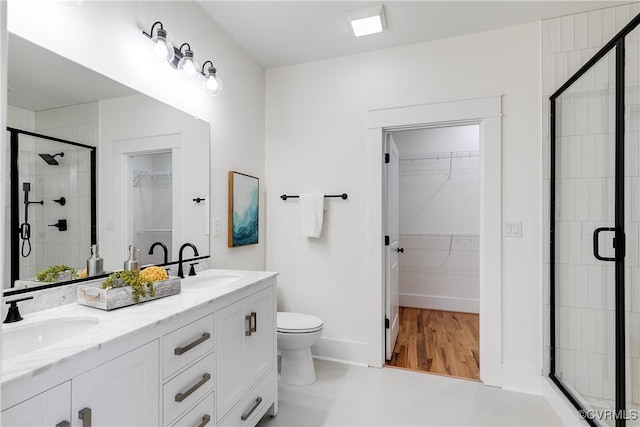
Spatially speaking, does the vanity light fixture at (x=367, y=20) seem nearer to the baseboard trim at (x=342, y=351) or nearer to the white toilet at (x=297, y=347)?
the white toilet at (x=297, y=347)

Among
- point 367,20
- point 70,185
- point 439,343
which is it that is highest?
point 367,20

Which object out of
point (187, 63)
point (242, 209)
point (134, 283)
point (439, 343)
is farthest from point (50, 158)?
point (439, 343)

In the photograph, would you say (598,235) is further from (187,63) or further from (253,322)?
(187,63)

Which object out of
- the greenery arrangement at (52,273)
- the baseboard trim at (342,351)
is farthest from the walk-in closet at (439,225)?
the greenery arrangement at (52,273)

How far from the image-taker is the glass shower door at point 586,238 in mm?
1647

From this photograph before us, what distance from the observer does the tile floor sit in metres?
1.93

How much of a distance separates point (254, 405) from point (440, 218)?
3106mm

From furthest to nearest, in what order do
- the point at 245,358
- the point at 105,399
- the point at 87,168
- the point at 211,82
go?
the point at 211,82
the point at 245,358
the point at 87,168
the point at 105,399

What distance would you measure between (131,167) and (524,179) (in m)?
2.41

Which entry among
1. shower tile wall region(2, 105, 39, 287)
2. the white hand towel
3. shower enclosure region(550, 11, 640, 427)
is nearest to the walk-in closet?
the white hand towel

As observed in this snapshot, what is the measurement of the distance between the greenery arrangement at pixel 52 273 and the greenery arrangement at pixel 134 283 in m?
0.20

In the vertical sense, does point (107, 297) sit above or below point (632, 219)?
below

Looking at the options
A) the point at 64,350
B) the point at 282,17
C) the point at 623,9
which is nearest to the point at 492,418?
the point at 64,350

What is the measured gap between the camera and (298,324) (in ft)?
7.68
